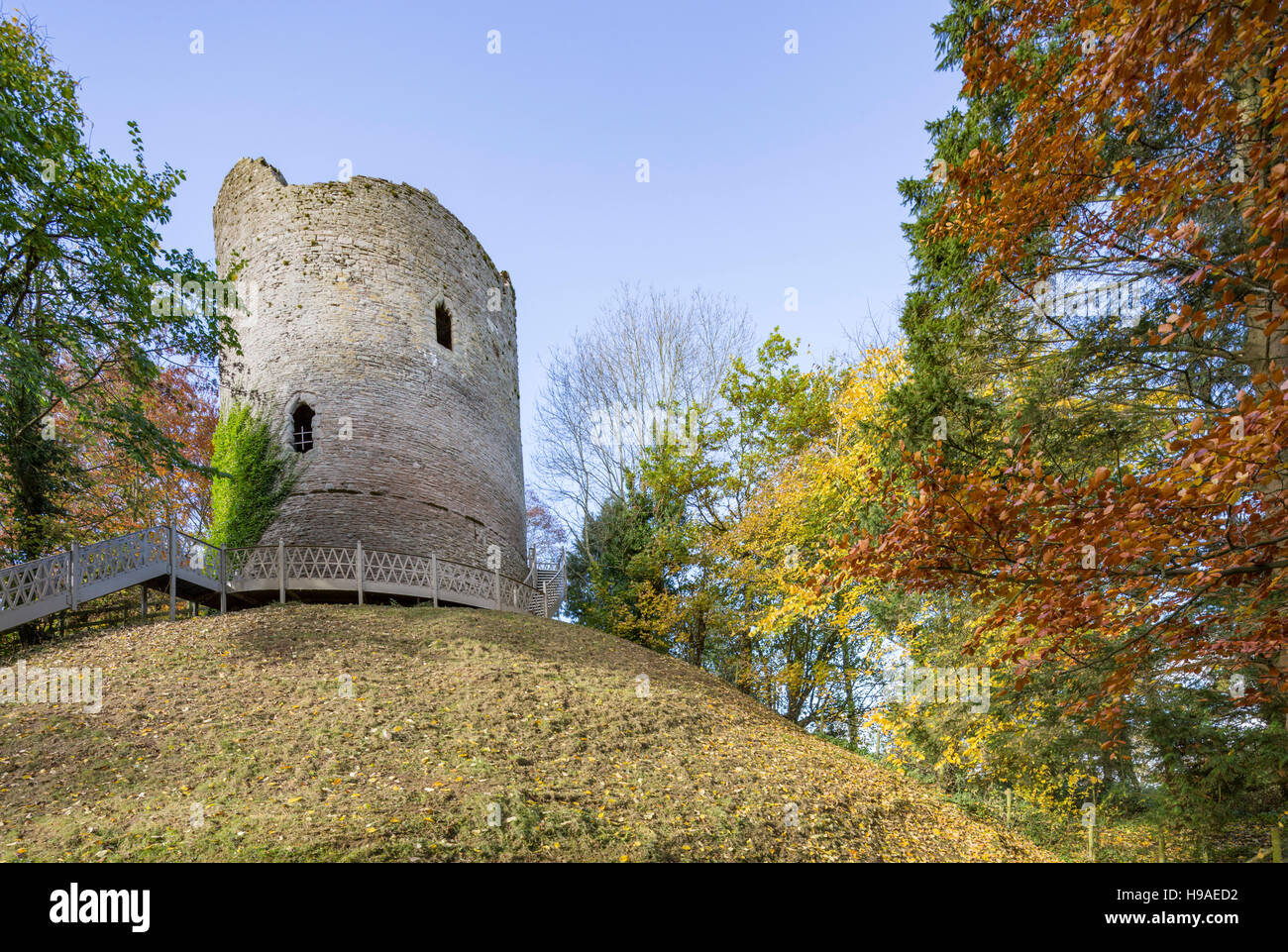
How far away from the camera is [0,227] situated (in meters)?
8.72

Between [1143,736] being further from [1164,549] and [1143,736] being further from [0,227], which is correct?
[0,227]

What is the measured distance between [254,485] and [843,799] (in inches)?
489

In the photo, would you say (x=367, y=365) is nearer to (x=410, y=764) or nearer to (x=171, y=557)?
(x=171, y=557)

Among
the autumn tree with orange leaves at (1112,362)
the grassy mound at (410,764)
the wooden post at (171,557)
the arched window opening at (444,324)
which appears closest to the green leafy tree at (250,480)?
the wooden post at (171,557)

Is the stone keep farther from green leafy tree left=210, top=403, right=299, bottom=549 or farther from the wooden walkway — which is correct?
the wooden walkway

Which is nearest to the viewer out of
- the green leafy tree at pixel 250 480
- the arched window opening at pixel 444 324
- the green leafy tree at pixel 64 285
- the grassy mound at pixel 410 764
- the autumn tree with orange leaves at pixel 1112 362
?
the autumn tree with orange leaves at pixel 1112 362

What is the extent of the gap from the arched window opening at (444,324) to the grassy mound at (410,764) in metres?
7.39

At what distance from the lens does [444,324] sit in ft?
49.6

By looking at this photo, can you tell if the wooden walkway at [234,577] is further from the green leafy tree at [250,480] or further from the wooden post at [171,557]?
the green leafy tree at [250,480]

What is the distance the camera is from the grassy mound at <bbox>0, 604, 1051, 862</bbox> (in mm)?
4703

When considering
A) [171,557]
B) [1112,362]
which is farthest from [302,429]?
[1112,362]

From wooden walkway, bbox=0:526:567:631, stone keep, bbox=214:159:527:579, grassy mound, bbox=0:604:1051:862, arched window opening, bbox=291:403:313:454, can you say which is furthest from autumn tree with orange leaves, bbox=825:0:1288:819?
arched window opening, bbox=291:403:313:454

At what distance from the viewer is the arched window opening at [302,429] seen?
1323cm

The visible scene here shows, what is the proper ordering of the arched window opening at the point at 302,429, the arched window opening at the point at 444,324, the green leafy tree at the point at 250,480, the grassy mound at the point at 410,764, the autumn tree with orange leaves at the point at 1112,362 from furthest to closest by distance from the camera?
1. the arched window opening at the point at 444,324
2. the arched window opening at the point at 302,429
3. the green leafy tree at the point at 250,480
4. the grassy mound at the point at 410,764
5. the autumn tree with orange leaves at the point at 1112,362
